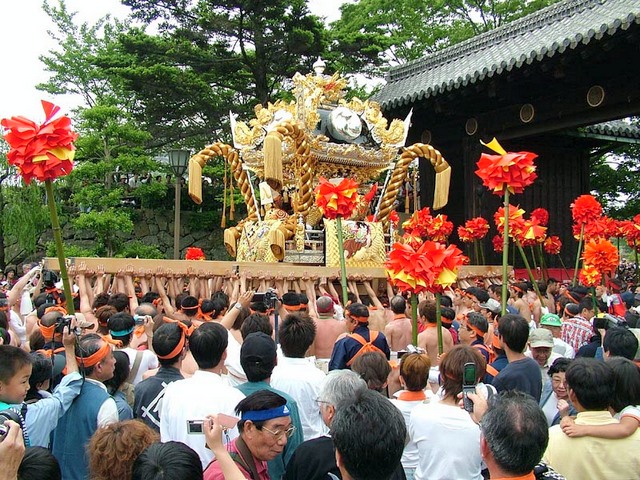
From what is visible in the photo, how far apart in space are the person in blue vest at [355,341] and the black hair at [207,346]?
136 cm

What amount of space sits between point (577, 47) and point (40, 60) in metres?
21.0

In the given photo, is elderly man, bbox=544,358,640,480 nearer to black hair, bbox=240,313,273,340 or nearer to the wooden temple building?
black hair, bbox=240,313,273,340

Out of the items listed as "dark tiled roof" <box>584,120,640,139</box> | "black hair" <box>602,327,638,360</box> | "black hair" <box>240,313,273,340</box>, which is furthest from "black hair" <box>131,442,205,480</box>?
"dark tiled roof" <box>584,120,640,139</box>

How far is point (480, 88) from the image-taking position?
39.0ft

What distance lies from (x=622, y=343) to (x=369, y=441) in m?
2.58

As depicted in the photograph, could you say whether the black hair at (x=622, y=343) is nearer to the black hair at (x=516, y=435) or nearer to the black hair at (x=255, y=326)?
the black hair at (x=516, y=435)

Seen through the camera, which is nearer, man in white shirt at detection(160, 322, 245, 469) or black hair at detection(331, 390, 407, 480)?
black hair at detection(331, 390, 407, 480)

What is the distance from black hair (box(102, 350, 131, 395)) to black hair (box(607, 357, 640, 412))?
2502 mm

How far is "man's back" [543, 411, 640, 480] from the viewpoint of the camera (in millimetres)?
2682

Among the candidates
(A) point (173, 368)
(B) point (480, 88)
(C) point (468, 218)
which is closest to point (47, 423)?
(A) point (173, 368)

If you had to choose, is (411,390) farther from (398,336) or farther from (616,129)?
(616,129)

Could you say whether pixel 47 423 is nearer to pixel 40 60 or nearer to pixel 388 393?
pixel 388 393

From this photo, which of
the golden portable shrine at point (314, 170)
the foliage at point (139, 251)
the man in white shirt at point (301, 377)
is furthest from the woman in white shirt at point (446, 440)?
the foliage at point (139, 251)

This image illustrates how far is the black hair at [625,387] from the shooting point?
3092 millimetres
